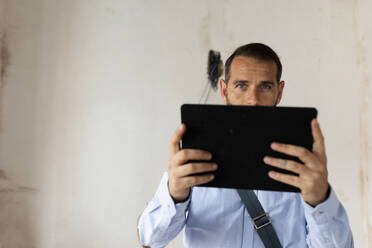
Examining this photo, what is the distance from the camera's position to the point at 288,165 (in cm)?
51

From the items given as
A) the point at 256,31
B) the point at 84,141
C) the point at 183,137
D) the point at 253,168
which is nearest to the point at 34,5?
the point at 84,141

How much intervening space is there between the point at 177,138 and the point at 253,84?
0.41 metres

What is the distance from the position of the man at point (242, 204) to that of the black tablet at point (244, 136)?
0.05ft

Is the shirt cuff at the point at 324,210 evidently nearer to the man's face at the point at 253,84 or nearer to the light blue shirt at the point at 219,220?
the light blue shirt at the point at 219,220

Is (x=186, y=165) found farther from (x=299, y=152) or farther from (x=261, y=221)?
(x=261, y=221)

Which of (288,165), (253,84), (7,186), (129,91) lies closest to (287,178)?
(288,165)

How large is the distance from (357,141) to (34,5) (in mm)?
1779

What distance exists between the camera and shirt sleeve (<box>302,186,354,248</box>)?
56cm

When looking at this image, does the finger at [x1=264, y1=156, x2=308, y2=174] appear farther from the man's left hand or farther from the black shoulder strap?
the black shoulder strap

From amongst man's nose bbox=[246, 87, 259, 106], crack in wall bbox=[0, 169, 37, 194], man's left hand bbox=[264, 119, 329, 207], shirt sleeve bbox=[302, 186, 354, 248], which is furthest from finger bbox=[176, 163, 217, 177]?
crack in wall bbox=[0, 169, 37, 194]

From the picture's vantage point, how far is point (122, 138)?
55.7 inches

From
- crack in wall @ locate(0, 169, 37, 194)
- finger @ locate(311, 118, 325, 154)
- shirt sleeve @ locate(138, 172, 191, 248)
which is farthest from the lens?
crack in wall @ locate(0, 169, 37, 194)

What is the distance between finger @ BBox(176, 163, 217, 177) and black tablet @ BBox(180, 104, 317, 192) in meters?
0.02

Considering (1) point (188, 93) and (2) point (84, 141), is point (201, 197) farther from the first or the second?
(2) point (84, 141)
